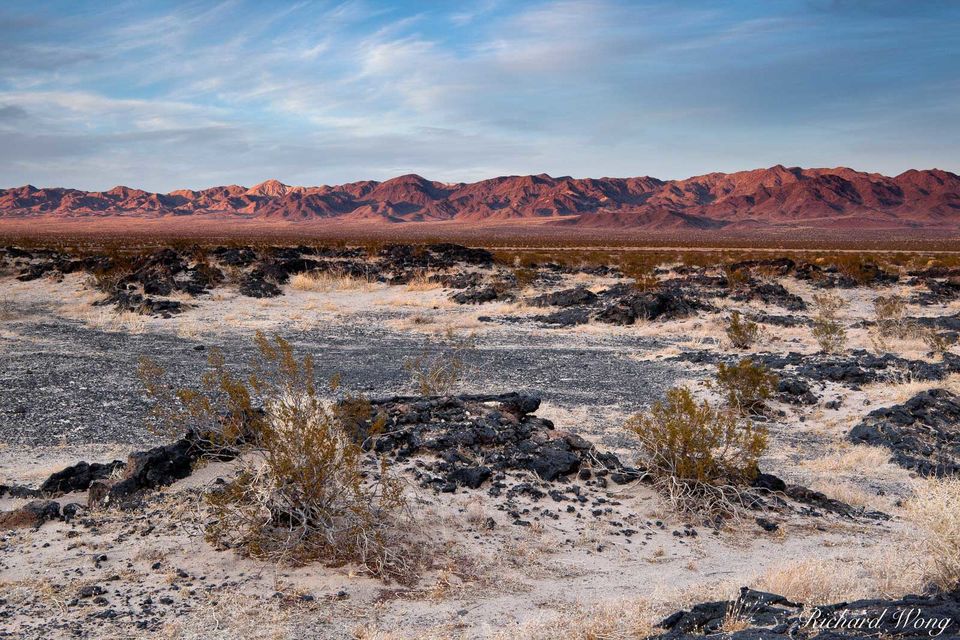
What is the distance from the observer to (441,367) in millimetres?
12516

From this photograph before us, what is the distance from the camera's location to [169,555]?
5.34 metres

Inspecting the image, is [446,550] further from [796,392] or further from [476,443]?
[796,392]

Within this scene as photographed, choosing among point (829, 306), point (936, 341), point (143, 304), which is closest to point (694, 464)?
point (936, 341)

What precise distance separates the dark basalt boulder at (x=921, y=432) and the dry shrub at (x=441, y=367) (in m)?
6.10

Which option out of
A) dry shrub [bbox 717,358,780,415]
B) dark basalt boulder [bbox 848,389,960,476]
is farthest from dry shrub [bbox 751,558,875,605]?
dry shrub [bbox 717,358,780,415]

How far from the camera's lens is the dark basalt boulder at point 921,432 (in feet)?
29.0

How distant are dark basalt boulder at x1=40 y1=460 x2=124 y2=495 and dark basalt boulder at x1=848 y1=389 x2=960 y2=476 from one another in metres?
9.34

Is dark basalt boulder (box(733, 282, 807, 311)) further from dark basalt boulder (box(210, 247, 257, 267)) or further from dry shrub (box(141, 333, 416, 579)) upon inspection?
dark basalt boulder (box(210, 247, 257, 267))

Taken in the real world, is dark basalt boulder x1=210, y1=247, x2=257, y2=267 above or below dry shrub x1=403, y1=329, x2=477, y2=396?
above

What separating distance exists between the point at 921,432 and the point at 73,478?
35.2ft

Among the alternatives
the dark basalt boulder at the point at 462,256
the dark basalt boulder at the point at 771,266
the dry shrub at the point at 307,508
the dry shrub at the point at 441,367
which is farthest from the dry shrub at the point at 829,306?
the dry shrub at the point at 307,508

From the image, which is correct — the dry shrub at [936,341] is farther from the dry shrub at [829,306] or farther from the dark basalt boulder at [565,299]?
the dark basalt boulder at [565,299]

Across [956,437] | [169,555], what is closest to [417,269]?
[956,437]

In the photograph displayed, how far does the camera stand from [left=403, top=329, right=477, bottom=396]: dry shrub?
36.1 ft
